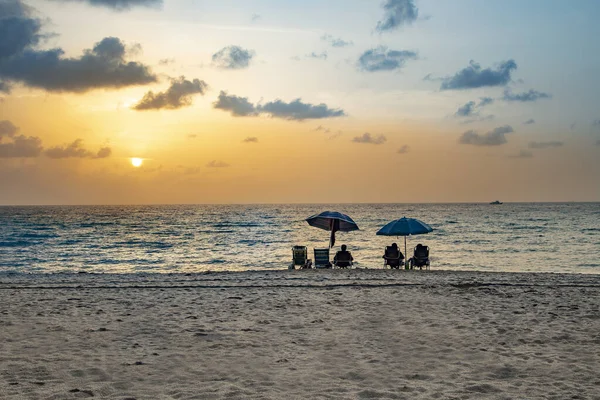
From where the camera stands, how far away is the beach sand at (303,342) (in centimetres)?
569

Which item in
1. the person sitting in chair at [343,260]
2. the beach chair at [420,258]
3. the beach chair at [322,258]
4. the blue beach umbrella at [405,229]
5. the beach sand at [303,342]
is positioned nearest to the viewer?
the beach sand at [303,342]

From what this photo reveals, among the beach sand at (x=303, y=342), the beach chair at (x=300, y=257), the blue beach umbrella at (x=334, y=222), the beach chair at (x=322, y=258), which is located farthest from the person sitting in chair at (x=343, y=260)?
the beach sand at (x=303, y=342)

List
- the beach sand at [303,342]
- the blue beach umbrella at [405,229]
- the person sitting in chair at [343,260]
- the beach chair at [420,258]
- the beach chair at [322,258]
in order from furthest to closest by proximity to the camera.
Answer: the beach chair at [420,258], the beach chair at [322,258], the person sitting in chair at [343,260], the blue beach umbrella at [405,229], the beach sand at [303,342]

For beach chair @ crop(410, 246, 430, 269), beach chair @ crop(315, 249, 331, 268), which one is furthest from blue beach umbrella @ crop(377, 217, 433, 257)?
beach chair @ crop(315, 249, 331, 268)

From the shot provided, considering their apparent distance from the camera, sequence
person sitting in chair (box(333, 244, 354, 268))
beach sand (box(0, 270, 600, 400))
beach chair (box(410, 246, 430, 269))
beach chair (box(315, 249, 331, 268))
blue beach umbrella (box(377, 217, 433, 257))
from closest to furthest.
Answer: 1. beach sand (box(0, 270, 600, 400))
2. blue beach umbrella (box(377, 217, 433, 257))
3. person sitting in chair (box(333, 244, 354, 268))
4. beach chair (box(315, 249, 331, 268))
5. beach chair (box(410, 246, 430, 269))

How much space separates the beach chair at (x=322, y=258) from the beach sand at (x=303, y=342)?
5.37 meters

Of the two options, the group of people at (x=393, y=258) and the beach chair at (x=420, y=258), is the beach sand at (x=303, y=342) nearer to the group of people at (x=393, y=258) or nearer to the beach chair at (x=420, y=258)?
the group of people at (x=393, y=258)

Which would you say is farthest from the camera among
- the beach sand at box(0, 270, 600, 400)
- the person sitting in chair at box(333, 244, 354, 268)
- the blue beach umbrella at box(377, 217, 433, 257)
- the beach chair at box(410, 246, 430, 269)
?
the beach chair at box(410, 246, 430, 269)

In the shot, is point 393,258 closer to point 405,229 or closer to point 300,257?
point 405,229

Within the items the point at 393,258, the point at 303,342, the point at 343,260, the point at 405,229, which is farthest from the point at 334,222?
the point at 303,342

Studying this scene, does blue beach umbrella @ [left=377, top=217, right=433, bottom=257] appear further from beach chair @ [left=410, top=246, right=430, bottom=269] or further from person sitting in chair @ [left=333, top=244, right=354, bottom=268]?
person sitting in chair @ [left=333, top=244, right=354, bottom=268]

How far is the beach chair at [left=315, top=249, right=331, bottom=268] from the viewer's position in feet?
61.3

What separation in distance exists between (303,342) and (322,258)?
1110cm

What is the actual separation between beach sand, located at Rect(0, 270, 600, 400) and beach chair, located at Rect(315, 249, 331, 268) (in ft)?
17.6
